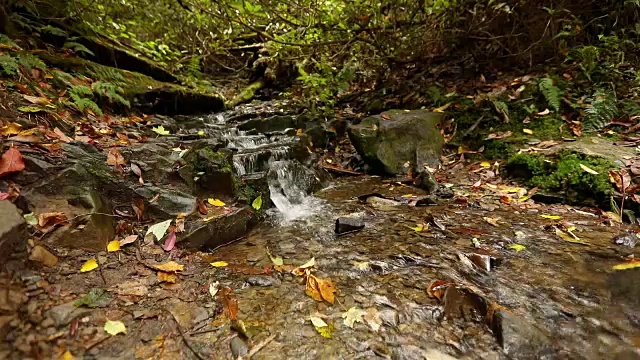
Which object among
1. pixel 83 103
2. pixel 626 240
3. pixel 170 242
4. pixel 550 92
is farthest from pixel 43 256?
pixel 550 92

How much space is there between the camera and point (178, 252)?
104 inches

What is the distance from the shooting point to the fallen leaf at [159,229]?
267 cm

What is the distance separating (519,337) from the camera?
181 centimetres

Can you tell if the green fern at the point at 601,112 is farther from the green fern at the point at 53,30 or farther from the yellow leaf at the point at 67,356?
the green fern at the point at 53,30

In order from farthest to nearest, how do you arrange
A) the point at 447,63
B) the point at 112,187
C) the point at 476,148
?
the point at 447,63 → the point at 476,148 → the point at 112,187

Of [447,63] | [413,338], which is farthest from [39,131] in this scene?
[447,63]

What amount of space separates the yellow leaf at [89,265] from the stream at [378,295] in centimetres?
4

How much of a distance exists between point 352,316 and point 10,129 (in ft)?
9.82

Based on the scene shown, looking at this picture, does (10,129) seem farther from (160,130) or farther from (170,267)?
(160,130)

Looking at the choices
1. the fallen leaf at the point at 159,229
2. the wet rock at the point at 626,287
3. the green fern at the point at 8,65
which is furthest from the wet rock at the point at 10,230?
the wet rock at the point at 626,287

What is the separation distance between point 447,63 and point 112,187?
6367 mm

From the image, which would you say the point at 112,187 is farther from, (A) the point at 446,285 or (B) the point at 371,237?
(A) the point at 446,285

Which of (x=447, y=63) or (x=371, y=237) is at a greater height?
(x=447, y=63)

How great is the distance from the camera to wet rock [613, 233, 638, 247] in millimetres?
2729
